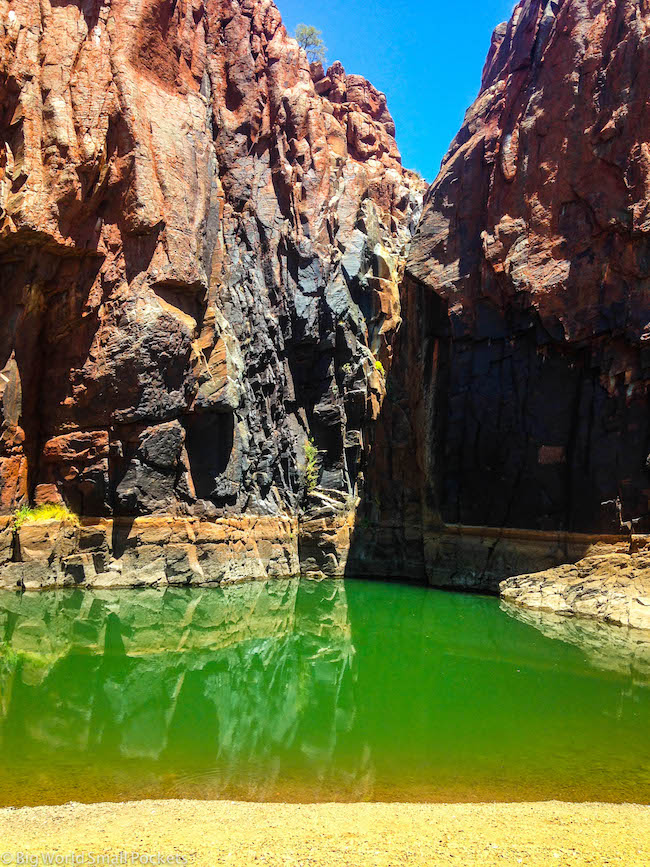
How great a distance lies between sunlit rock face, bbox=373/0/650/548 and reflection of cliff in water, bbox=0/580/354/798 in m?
10.5

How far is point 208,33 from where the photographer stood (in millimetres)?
34531

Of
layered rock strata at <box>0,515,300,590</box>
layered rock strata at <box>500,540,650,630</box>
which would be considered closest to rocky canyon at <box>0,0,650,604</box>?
layered rock strata at <box>0,515,300,590</box>

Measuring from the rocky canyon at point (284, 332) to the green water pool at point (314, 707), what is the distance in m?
6.22

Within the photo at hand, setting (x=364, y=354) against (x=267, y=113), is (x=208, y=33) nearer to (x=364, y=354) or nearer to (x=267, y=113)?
(x=267, y=113)

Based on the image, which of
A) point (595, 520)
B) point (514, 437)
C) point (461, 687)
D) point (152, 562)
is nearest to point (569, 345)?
point (514, 437)

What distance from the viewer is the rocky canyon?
75.6 ft

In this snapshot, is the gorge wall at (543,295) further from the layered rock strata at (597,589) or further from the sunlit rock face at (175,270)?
the sunlit rock face at (175,270)

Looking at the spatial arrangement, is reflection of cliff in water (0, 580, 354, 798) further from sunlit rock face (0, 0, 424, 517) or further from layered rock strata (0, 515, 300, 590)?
sunlit rock face (0, 0, 424, 517)

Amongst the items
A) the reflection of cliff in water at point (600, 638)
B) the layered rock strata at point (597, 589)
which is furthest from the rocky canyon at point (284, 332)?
the reflection of cliff in water at point (600, 638)

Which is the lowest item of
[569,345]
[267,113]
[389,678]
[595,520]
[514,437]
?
[389,678]

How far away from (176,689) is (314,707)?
263 centimetres

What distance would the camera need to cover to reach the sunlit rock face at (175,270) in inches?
909

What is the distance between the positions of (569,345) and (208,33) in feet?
87.1

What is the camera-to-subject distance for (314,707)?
34.3 ft
